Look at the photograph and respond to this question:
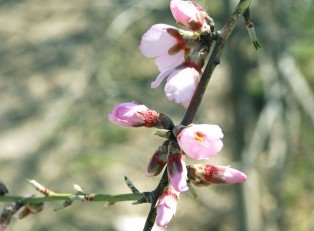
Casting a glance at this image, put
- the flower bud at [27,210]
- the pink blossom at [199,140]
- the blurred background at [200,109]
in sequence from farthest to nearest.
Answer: the blurred background at [200,109] → the flower bud at [27,210] → the pink blossom at [199,140]

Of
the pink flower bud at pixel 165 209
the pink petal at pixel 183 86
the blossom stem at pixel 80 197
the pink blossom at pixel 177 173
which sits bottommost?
the blossom stem at pixel 80 197

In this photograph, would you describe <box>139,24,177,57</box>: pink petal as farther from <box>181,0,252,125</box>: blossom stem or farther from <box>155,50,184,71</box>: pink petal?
<box>181,0,252,125</box>: blossom stem

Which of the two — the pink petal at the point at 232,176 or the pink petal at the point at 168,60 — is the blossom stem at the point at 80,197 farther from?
the pink petal at the point at 168,60

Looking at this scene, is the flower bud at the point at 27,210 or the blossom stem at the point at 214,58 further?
the flower bud at the point at 27,210

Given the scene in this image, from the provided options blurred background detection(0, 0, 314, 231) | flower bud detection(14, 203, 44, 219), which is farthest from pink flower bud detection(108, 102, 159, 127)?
blurred background detection(0, 0, 314, 231)

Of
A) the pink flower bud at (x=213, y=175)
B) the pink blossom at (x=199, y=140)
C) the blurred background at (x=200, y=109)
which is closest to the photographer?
the pink blossom at (x=199, y=140)

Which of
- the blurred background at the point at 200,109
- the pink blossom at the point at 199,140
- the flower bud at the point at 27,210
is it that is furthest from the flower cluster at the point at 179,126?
the blurred background at the point at 200,109
